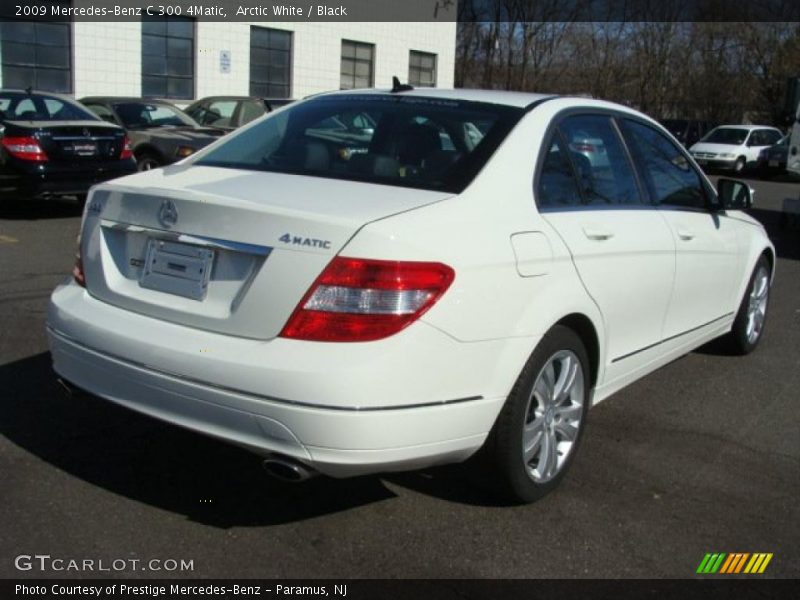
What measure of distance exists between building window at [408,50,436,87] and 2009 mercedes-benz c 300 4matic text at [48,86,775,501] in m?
26.6

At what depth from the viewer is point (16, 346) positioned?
5512 mm

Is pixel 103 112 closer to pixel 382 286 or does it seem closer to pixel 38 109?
pixel 38 109

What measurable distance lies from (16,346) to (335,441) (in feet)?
10.9

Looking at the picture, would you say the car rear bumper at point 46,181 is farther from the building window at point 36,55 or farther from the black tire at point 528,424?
the building window at point 36,55

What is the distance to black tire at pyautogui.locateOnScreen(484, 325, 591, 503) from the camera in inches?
133

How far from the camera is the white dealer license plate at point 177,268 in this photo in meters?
3.21

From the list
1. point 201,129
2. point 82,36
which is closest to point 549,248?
point 201,129

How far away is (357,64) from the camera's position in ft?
92.4

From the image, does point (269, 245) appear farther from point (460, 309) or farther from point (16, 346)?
point (16, 346)

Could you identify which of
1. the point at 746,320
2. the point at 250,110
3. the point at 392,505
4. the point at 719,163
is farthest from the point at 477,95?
the point at 719,163

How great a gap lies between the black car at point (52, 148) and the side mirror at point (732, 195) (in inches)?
312

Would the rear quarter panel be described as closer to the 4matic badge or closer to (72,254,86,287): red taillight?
the 4matic badge

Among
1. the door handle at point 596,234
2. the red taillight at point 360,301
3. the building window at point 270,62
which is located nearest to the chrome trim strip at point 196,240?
the red taillight at point 360,301

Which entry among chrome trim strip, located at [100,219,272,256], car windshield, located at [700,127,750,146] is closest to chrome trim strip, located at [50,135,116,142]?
chrome trim strip, located at [100,219,272,256]
